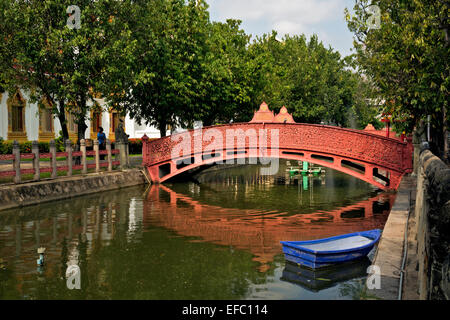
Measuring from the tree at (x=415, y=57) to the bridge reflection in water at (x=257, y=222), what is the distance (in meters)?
3.77

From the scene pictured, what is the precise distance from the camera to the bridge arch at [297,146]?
21.4m

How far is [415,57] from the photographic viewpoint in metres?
14.9

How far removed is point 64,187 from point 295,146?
32.1 ft

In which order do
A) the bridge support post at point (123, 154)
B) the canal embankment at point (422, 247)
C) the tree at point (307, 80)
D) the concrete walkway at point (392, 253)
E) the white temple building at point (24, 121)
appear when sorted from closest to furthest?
the canal embankment at point (422, 247)
the concrete walkway at point (392, 253)
the bridge support post at point (123, 154)
the white temple building at point (24, 121)
the tree at point (307, 80)

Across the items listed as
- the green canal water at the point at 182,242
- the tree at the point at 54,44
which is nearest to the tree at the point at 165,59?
the tree at the point at 54,44

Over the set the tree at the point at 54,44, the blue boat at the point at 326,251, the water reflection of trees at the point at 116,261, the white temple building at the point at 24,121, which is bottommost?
the water reflection of trees at the point at 116,261

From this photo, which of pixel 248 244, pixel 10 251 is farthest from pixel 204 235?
pixel 10 251

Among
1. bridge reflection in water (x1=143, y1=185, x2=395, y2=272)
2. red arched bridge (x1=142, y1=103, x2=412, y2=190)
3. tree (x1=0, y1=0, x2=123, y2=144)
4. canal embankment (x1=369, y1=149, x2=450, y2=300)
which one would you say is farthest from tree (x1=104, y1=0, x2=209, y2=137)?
canal embankment (x1=369, y1=149, x2=450, y2=300)

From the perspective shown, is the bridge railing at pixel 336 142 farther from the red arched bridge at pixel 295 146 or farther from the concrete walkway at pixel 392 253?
the concrete walkway at pixel 392 253

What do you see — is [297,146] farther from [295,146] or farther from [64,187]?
[64,187]

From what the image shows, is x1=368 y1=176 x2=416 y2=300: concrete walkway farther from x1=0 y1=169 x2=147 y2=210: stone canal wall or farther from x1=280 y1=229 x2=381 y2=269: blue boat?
x1=0 y1=169 x2=147 y2=210: stone canal wall

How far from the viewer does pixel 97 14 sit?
22.2 m

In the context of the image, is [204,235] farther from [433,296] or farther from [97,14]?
[97,14]

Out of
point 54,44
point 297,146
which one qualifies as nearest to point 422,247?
point 297,146
